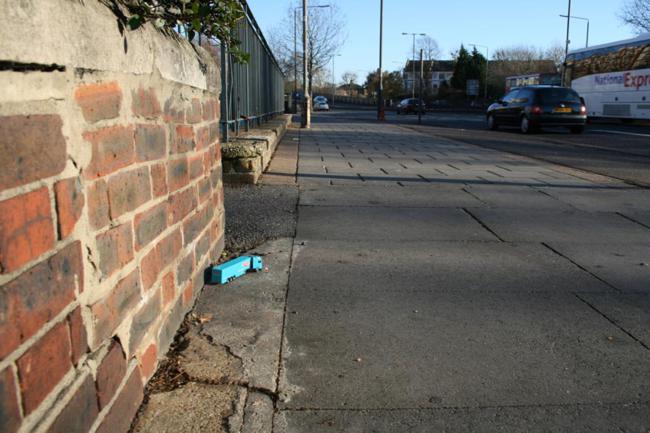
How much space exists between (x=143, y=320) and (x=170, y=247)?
Answer: 0.47 metres

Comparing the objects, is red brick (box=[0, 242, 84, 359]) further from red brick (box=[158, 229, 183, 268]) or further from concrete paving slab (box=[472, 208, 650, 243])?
concrete paving slab (box=[472, 208, 650, 243])

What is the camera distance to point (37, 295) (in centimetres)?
133

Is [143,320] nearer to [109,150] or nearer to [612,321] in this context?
[109,150]

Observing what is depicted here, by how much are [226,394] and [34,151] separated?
4.02ft

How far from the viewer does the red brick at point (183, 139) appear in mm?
2691

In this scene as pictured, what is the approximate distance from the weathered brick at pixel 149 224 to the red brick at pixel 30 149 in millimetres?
635

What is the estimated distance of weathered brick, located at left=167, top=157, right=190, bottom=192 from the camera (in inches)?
101

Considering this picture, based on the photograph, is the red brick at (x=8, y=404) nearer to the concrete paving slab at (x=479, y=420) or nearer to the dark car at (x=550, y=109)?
the concrete paving slab at (x=479, y=420)

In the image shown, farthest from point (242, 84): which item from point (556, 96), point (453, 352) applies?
point (556, 96)

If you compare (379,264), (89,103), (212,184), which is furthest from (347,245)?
(89,103)

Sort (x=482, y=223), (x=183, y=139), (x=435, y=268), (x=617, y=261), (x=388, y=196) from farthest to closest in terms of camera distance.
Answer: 1. (x=388, y=196)
2. (x=482, y=223)
3. (x=617, y=261)
4. (x=435, y=268)
5. (x=183, y=139)

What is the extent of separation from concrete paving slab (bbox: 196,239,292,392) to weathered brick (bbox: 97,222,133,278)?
2.41ft

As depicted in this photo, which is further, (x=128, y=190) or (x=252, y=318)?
(x=252, y=318)

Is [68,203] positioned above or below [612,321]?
above
